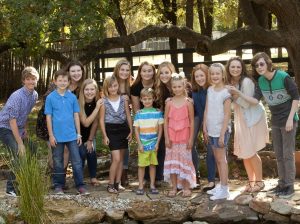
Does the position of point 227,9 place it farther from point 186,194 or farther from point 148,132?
point 186,194

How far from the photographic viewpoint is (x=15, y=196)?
545cm

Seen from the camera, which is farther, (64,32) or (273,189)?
(64,32)

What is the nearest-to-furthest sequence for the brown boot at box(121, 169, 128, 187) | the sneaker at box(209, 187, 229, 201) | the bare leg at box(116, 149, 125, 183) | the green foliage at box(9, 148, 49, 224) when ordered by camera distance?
the green foliage at box(9, 148, 49, 224)
the sneaker at box(209, 187, 229, 201)
the bare leg at box(116, 149, 125, 183)
the brown boot at box(121, 169, 128, 187)

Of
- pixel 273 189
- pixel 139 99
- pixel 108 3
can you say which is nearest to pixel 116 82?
pixel 139 99

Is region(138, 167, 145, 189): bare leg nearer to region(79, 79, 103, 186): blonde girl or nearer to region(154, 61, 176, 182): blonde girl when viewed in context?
region(154, 61, 176, 182): blonde girl

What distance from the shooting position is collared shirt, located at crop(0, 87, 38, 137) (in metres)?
5.46

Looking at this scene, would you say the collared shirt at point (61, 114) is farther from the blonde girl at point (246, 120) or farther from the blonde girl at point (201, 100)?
the blonde girl at point (246, 120)

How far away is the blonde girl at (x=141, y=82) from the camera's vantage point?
5773 millimetres

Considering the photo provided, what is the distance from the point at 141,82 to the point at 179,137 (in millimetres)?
765

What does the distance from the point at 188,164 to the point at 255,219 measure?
2.93ft

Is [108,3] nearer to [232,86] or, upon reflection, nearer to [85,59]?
[85,59]

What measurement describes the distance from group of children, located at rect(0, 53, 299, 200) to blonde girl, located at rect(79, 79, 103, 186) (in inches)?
0.4

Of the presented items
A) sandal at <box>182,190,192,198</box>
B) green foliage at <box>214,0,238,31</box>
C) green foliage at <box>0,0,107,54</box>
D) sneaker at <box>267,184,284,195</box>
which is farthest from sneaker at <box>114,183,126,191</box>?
green foliage at <box>214,0,238,31</box>

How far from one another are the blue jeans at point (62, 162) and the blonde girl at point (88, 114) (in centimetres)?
28
